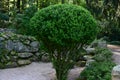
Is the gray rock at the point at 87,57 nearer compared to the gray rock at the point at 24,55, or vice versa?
the gray rock at the point at 87,57

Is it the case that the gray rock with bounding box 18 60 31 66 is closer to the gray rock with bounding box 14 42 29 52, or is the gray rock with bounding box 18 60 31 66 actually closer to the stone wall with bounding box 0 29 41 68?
the stone wall with bounding box 0 29 41 68

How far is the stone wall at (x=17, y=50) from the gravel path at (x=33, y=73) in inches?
14.6

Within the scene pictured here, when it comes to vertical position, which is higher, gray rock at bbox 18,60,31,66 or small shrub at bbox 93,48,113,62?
small shrub at bbox 93,48,113,62

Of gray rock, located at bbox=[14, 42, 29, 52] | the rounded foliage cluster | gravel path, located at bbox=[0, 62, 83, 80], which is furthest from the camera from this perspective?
gray rock, located at bbox=[14, 42, 29, 52]

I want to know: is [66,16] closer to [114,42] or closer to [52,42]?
[52,42]

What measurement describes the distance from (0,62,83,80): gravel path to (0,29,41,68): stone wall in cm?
37

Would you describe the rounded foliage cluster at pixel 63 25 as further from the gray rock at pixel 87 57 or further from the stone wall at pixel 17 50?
the stone wall at pixel 17 50

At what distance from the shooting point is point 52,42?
6.68 metres

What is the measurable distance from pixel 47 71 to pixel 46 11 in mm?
2334

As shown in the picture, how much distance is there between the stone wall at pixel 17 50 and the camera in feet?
30.4

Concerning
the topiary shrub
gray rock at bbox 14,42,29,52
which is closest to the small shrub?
the topiary shrub

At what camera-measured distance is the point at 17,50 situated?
9664 millimetres

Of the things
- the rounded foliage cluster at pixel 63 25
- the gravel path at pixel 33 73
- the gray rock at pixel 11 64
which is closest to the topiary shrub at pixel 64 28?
the rounded foliage cluster at pixel 63 25

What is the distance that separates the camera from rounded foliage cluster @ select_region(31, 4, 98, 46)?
21.4 feet
